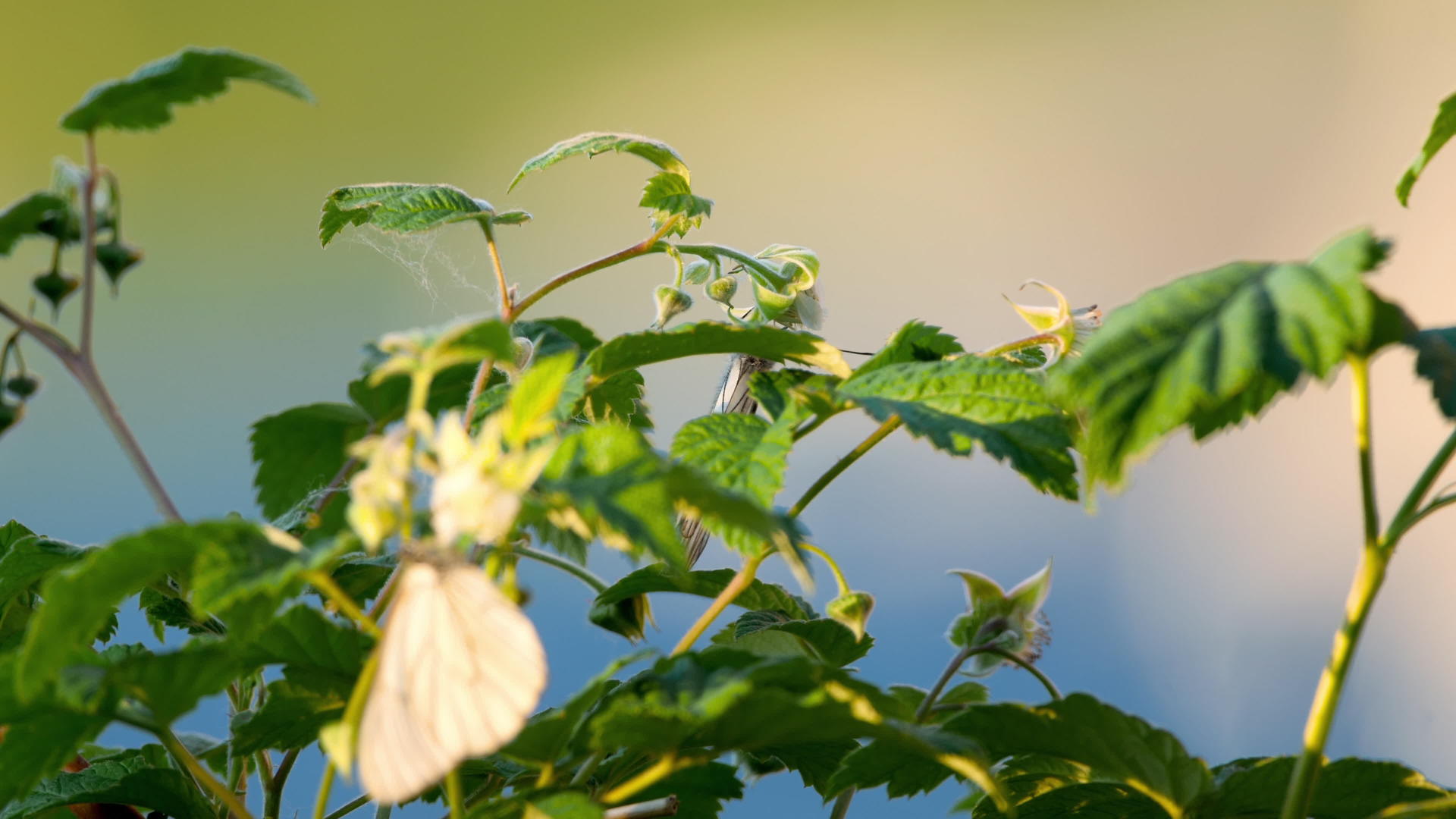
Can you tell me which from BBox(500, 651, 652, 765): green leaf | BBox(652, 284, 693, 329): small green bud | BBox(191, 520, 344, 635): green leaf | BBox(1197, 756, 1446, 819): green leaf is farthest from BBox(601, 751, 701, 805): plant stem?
BBox(652, 284, 693, 329): small green bud

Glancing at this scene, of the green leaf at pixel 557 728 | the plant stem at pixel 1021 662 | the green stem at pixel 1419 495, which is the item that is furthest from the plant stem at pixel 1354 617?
the green leaf at pixel 557 728

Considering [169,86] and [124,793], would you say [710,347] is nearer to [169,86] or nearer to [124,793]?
[169,86]

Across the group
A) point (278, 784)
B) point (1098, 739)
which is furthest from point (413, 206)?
point (1098, 739)

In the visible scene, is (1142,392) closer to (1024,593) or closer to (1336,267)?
(1336,267)

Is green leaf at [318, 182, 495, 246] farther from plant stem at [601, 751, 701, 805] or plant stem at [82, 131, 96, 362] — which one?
plant stem at [601, 751, 701, 805]

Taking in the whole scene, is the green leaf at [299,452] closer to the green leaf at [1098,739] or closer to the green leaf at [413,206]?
the green leaf at [413,206]

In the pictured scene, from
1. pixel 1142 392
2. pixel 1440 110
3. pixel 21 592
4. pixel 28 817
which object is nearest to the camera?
pixel 1142 392

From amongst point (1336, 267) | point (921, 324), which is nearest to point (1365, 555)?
point (1336, 267)

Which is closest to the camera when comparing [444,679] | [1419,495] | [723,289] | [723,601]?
[444,679]
